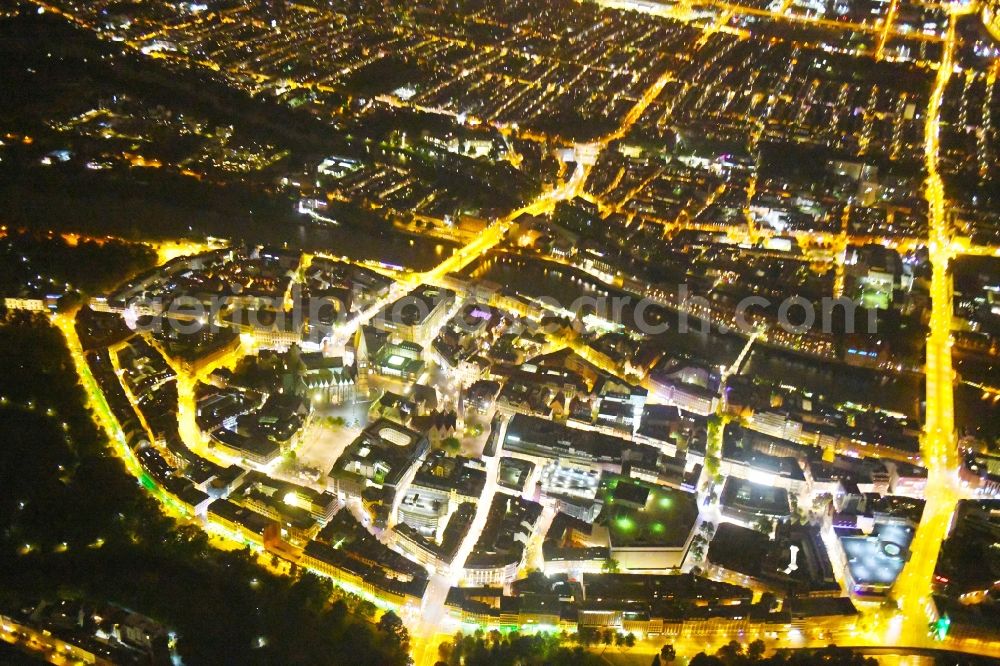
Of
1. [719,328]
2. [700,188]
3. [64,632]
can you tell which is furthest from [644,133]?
[64,632]

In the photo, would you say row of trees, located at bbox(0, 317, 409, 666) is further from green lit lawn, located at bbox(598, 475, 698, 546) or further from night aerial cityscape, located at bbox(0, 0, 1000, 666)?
green lit lawn, located at bbox(598, 475, 698, 546)

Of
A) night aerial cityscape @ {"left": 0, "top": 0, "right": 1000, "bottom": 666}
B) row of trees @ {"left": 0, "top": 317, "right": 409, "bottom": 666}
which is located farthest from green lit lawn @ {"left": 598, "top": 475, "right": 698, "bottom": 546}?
row of trees @ {"left": 0, "top": 317, "right": 409, "bottom": 666}

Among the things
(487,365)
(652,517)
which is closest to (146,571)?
(487,365)

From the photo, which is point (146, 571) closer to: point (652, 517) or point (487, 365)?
point (487, 365)

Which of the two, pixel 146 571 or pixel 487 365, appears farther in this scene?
pixel 487 365

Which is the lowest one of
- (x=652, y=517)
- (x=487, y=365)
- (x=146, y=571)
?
(x=146, y=571)

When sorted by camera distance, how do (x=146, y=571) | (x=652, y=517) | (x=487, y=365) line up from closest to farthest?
(x=146, y=571) < (x=652, y=517) < (x=487, y=365)

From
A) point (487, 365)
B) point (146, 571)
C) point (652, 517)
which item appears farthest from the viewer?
point (487, 365)

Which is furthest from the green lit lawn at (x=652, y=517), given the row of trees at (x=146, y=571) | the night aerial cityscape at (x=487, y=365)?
the row of trees at (x=146, y=571)

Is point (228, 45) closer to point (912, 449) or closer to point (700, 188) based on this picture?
point (700, 188)
